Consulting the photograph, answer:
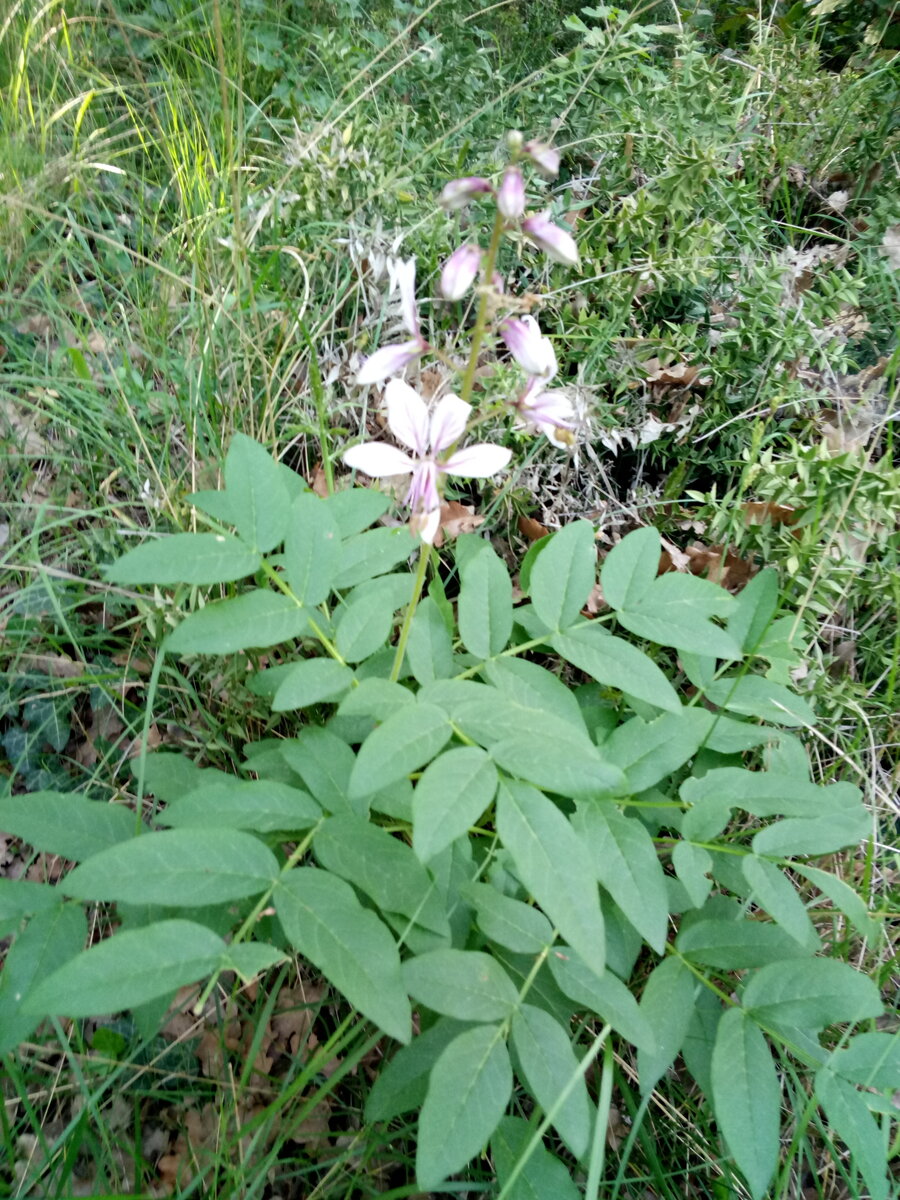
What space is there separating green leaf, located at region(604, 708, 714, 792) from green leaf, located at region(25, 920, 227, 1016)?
2.50 ft

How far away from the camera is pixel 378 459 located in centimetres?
128

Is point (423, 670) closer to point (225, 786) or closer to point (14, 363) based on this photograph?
point (225, 786)

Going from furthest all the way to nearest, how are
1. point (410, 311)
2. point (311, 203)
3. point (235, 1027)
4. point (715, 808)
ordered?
point (311, 203) → point (235, 1027) → point (715, 808) → point (410, 311)

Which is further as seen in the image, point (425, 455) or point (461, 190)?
point (425, 455)

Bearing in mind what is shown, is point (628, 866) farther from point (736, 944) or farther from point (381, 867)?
point (381, 867)

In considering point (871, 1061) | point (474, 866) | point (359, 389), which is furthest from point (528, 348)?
point (359, 389)

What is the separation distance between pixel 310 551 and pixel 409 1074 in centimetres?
87

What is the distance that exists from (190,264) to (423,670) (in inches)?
71.4

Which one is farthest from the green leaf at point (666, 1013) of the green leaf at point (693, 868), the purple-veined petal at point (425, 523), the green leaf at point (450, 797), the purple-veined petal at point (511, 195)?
the purple-veined petal at point (511, 195)

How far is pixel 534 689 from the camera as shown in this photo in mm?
1460

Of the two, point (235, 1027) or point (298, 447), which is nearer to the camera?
point (235, 1027)

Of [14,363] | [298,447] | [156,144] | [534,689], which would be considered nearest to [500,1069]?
[534,689]

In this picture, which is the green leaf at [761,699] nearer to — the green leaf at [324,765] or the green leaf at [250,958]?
the green leaf at [324,765]

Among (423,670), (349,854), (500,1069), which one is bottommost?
(500,1069)
